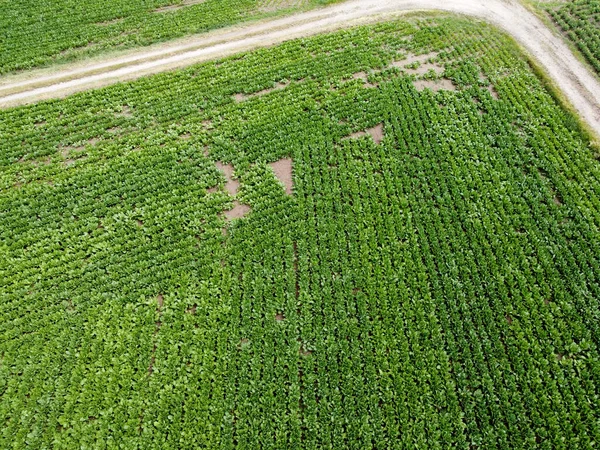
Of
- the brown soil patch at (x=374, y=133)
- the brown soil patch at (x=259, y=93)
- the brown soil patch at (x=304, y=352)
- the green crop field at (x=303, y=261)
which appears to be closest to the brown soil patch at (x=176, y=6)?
the green crop field at (x=303, y=261)

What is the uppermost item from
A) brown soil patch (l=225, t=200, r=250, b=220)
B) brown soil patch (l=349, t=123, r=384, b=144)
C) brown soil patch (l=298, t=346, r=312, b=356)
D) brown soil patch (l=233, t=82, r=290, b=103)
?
brown soil patch (l=233, t=82, r=290, b=103)

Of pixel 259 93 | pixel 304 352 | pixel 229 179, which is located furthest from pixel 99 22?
pixel 304 352

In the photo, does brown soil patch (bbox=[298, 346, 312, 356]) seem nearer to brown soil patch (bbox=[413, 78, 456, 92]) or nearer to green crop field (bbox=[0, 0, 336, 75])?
brown soil patch (bbox=[413, 78, 456, 92])

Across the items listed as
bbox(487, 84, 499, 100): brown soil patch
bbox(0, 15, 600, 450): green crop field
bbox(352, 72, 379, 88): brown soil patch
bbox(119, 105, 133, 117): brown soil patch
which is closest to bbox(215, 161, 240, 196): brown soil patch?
bbox(0, 15, 600, 450): green crop field

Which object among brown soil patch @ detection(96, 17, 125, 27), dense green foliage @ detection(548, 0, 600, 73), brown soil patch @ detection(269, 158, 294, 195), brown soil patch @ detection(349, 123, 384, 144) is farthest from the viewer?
brown soil patch @ detection(96, 17, 125, 27)

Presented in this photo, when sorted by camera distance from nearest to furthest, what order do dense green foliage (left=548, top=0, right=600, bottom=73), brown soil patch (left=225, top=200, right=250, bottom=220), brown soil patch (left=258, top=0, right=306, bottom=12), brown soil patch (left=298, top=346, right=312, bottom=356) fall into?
brown soil patch (left=298, top=346, right=312, bottom=356) < brown soil patch (left=225, top=200, right=250, bottom=220) < dense green foliage (left=548, top=0, right=600, bottom=73) < brown soil patch (left=258, top=0, right=306, bottom=12)

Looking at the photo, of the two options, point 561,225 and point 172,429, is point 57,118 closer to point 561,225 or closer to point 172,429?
point 172,429

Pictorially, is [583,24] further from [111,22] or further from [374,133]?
[111,22]
